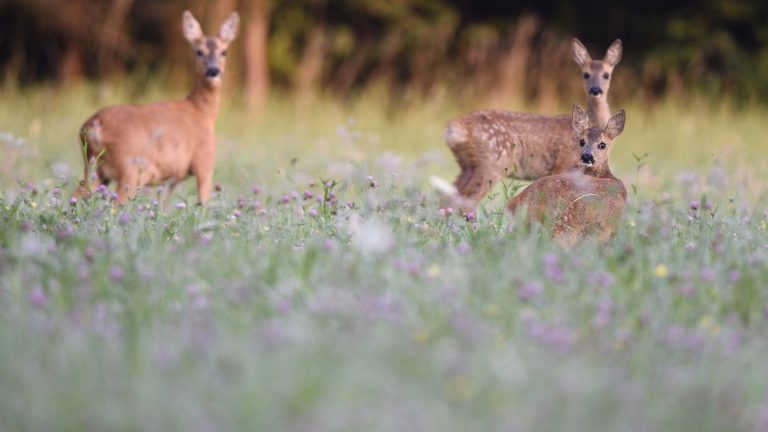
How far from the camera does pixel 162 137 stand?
258 inches

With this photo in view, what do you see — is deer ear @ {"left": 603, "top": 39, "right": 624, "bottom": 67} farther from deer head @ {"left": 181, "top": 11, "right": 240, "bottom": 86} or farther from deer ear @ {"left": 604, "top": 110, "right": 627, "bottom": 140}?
deer head @ {"left": 181, "top": 11, "right": 240, "bottom": 86}

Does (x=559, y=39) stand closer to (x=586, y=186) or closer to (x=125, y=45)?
(x=125, y=45)

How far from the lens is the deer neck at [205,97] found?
7309 mm

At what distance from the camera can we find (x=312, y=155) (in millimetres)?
9680

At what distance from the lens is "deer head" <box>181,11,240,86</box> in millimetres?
7332

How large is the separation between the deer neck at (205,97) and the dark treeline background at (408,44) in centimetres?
718

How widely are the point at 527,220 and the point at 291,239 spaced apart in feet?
Result: 3.41

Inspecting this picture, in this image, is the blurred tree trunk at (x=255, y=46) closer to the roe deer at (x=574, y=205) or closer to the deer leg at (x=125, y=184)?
the deer leg at (x=125, y=184)

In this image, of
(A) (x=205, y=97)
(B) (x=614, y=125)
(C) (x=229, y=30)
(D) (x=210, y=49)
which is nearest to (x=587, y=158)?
(B) (x=614, y=125)

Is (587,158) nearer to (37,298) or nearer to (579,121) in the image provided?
(579,121)

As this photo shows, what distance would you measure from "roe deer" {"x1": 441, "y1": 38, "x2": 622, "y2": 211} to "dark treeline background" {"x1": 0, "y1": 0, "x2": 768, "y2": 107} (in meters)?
8.04

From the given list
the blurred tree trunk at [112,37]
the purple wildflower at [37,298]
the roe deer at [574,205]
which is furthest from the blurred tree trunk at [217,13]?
the purple wildflower at [37,298]

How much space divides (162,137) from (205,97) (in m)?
0.86

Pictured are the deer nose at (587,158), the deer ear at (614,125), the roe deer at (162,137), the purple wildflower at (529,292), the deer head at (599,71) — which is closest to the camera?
the purple wildflower at (529,292)
